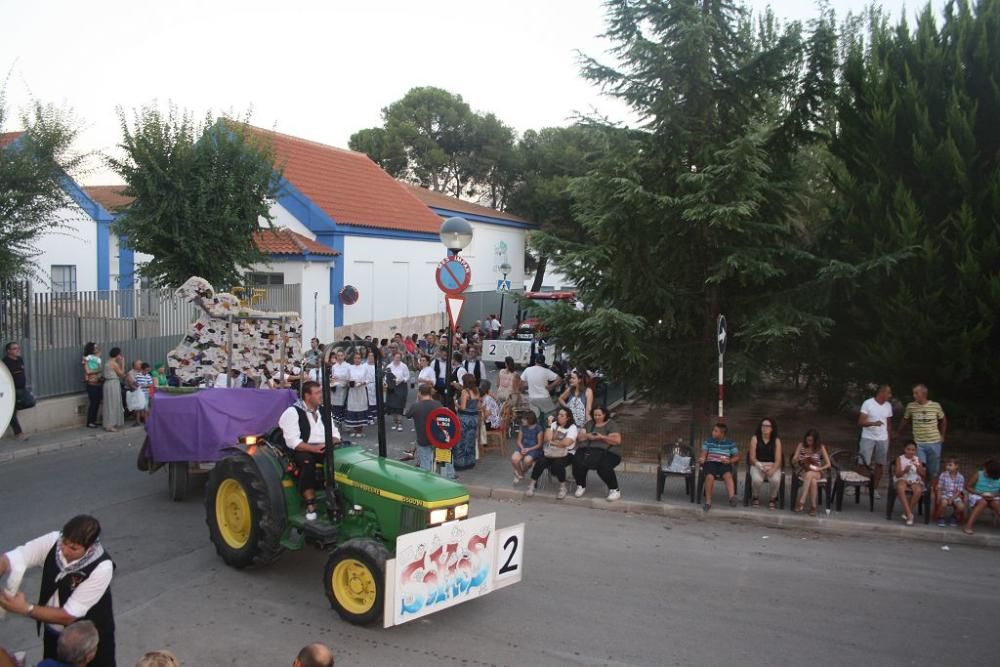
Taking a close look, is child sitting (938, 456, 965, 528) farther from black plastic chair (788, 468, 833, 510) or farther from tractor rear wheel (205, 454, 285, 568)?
tractor rear wheel (205, 454, 285, 568)

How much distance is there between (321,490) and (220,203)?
13264 mm

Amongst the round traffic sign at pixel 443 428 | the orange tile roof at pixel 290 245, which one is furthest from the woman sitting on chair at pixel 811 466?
the orange tile roof at pixel 290 245

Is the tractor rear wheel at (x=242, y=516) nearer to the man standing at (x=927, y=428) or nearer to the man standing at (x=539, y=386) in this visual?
the man standing at (x=539, y=386)

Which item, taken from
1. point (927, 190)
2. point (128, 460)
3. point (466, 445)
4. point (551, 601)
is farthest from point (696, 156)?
point (128, 460)

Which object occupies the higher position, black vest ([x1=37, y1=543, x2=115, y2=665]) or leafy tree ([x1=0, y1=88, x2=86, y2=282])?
leafy tree ([x1=0, y1=88, x2=86, y2=282])

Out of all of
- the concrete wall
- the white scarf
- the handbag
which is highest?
the concrete wall

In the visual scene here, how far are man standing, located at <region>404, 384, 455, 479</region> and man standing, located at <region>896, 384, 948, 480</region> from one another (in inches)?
253

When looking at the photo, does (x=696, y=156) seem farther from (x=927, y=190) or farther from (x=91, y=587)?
(x=91, y=587)

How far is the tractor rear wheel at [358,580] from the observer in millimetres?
6758

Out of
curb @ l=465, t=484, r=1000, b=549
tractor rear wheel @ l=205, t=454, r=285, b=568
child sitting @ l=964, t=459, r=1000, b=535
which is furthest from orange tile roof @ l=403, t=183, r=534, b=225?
tractor rear wheel @ l=205, t=454, r=285, b=568

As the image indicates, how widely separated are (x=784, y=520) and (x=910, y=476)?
1683 millimetres

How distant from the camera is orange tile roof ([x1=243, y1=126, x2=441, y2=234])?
28.8 metres

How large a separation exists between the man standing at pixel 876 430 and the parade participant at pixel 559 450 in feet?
13.5

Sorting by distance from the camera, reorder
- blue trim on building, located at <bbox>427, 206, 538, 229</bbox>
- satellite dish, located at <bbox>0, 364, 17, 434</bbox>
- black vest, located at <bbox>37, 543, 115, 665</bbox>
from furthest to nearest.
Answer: blue trim on building, located at <bbox>427, 206, 538, 229</bbox> → satellite dish, located at <bbox>0, 364, 17, 434</bbox> → black vest, located at <bbox>37, 543, 115, 665</bbox>
